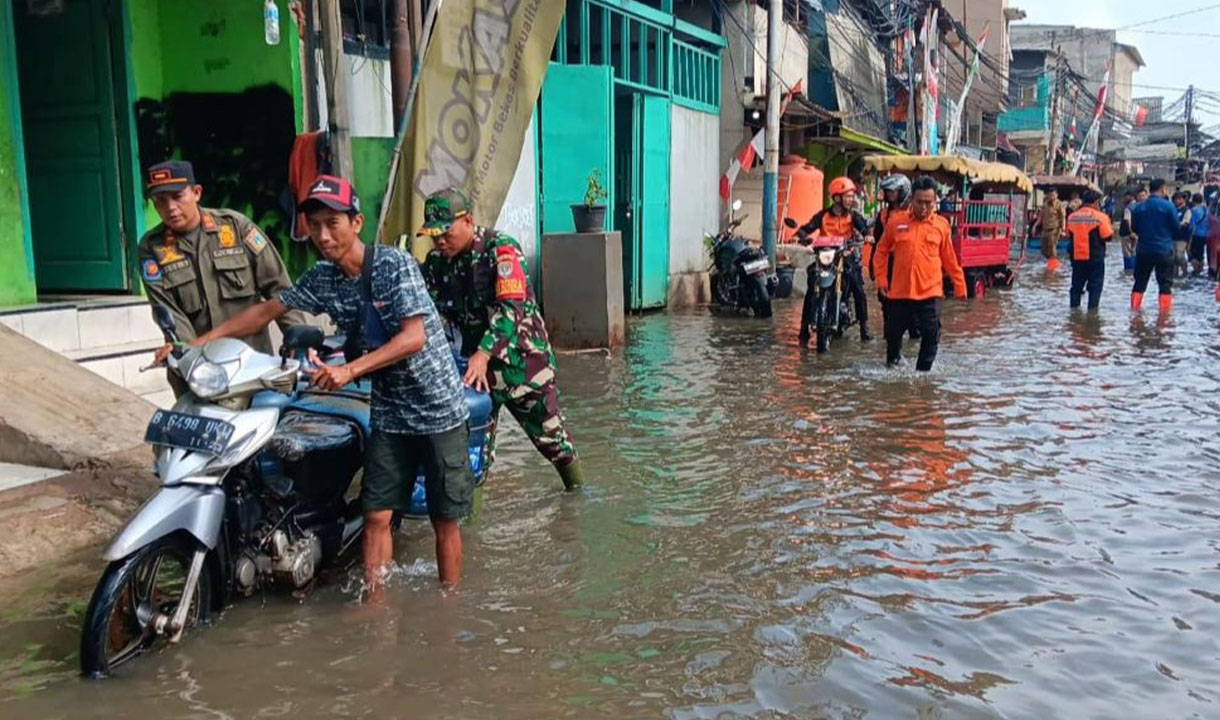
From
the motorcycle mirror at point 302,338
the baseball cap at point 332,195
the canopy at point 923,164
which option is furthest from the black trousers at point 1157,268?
the motorcycle mirror at point 302,338

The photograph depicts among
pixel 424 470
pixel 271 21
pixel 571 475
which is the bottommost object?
pixel 571 475

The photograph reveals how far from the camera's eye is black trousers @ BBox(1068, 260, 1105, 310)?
14242mm

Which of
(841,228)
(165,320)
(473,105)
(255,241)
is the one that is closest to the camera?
(165,320)

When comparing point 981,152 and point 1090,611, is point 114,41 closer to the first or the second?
point 1090,611

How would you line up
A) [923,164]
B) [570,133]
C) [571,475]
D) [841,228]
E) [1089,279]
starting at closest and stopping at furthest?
[571,475] → [841,228] → [570,133] → [1089,279] → [923,164]

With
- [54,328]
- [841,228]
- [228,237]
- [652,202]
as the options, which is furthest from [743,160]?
[228,237]

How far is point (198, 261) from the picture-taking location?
189 inches

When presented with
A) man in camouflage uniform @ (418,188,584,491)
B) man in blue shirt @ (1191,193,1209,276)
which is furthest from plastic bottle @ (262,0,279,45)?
man in blue shirt @ (1191,193,1209,276)

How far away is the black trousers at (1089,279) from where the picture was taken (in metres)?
14.2

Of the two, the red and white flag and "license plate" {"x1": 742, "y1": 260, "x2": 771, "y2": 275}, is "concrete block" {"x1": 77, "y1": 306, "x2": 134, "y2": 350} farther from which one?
the red and white flag

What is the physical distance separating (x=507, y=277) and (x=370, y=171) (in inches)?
114

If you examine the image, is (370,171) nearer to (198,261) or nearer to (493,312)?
(198,261)

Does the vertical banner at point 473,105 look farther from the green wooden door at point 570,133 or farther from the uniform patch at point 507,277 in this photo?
the green wooden door at point 570,133

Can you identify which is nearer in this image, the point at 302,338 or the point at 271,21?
the point at 302,338
